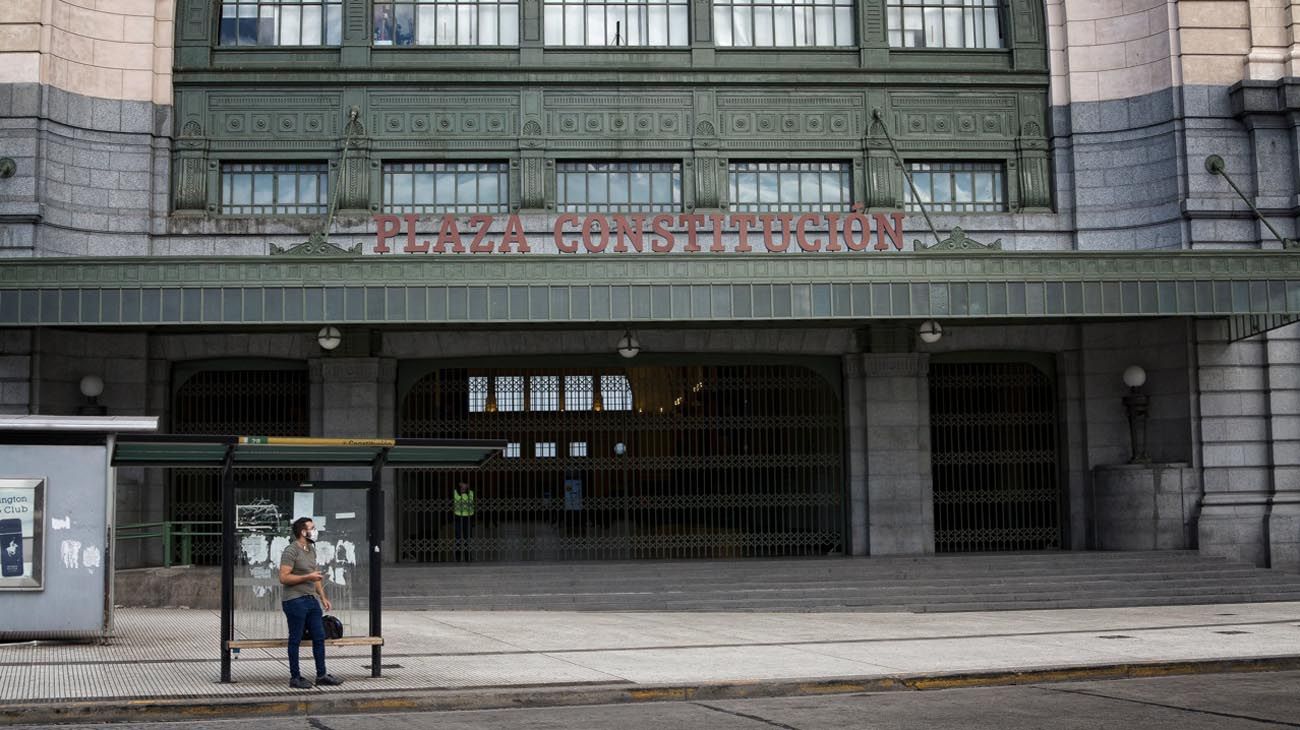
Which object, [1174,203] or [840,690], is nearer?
[840,690]

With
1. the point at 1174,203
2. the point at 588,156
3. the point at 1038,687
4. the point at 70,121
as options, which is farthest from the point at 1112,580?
the point at 70,121

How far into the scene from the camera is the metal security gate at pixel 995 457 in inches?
1189

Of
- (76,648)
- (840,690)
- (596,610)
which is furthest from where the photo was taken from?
(596,610)

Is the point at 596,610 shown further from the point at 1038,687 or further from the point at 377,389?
the point at 1038,687

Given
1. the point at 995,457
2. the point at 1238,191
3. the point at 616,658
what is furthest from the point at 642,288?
the point at 1238,191

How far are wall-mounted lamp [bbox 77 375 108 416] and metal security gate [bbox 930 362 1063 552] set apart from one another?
16723 mm

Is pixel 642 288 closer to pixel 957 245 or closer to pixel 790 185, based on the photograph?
pixel 957 245

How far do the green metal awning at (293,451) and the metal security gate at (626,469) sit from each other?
43.7 feet

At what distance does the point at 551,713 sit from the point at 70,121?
1922cm

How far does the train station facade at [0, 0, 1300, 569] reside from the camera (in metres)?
28.1

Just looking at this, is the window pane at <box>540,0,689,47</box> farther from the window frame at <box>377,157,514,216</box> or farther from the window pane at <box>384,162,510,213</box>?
the window pane at <box>384,162,510,213</box>

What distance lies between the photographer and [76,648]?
18.1 m

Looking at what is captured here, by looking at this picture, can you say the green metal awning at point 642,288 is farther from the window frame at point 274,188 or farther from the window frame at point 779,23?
the window frame at point 779,23

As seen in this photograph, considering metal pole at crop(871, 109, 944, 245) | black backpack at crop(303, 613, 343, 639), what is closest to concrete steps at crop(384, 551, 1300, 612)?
metal pole at crop(871, 109, 944, 245)
